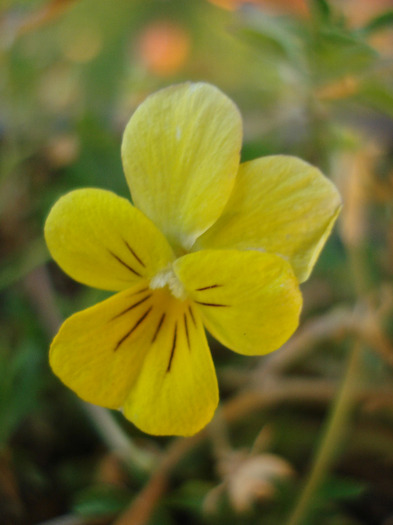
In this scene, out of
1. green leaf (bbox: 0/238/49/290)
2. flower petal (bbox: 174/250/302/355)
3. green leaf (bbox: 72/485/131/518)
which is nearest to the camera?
flower petal (bbox: 174/250/302/355)

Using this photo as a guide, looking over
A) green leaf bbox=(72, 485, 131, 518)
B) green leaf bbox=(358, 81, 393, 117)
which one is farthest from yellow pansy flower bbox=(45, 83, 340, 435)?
green leaf bbox=(358, 81, 393, 117)

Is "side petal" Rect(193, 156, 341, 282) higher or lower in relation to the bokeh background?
higher

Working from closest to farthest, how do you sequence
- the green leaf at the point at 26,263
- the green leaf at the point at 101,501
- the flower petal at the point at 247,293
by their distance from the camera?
1. the flower petal at the point at 247,293
2. the green leaf at the point at 101,501
3. the green leaf at the point at 26,263

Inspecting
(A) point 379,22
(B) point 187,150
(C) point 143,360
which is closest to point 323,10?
(A) point 379,22

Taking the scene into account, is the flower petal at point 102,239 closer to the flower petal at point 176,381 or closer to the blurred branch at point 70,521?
the flower petal at point 176,381

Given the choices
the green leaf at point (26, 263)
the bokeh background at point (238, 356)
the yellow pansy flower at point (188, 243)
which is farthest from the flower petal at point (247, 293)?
the green leaf at point (26, 263)

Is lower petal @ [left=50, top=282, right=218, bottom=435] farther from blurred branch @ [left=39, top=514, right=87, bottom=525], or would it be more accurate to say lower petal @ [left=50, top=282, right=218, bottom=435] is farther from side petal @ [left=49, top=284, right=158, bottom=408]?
blurred branch @ [left=39, top=514, right=87, bottom=525]

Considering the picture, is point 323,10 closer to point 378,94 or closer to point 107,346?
point 378,94
